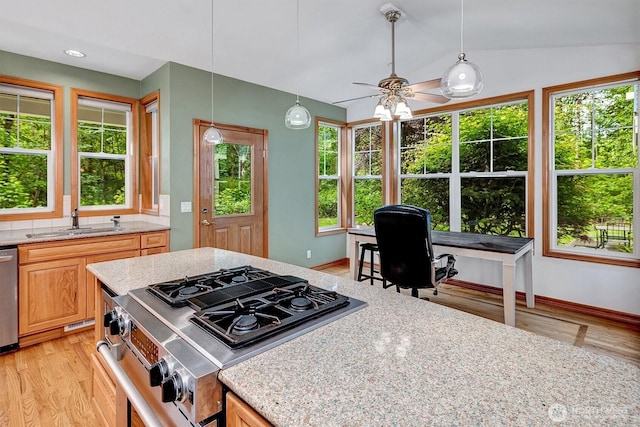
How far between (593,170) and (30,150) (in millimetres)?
5724

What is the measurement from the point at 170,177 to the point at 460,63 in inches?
115

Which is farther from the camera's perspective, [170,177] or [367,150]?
[367,150]

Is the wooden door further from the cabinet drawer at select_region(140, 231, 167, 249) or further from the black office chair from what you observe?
the black office chair

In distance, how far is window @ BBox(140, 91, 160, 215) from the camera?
13.0 feet

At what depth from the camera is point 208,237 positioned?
153 inches

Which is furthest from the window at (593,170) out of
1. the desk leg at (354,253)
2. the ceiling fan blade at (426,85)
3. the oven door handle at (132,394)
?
the oven door handle at (132,394)

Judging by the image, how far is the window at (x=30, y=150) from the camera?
10.7 ft

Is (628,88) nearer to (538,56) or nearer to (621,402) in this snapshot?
(538,56)

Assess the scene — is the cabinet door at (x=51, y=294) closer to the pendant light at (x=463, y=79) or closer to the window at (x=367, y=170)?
the pendant light at (x=463, y=79)

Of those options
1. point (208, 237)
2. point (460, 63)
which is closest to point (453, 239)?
point (460, 63)

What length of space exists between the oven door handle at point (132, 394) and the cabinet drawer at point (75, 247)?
2023 mm

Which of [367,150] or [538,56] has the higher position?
[538,56]

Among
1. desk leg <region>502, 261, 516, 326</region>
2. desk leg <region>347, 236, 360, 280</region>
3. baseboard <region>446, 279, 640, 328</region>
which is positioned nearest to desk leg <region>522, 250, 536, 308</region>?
baseboard <region>446, 279, 640, 328</region>

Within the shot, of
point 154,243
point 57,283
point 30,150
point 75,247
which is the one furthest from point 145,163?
point 57,283
